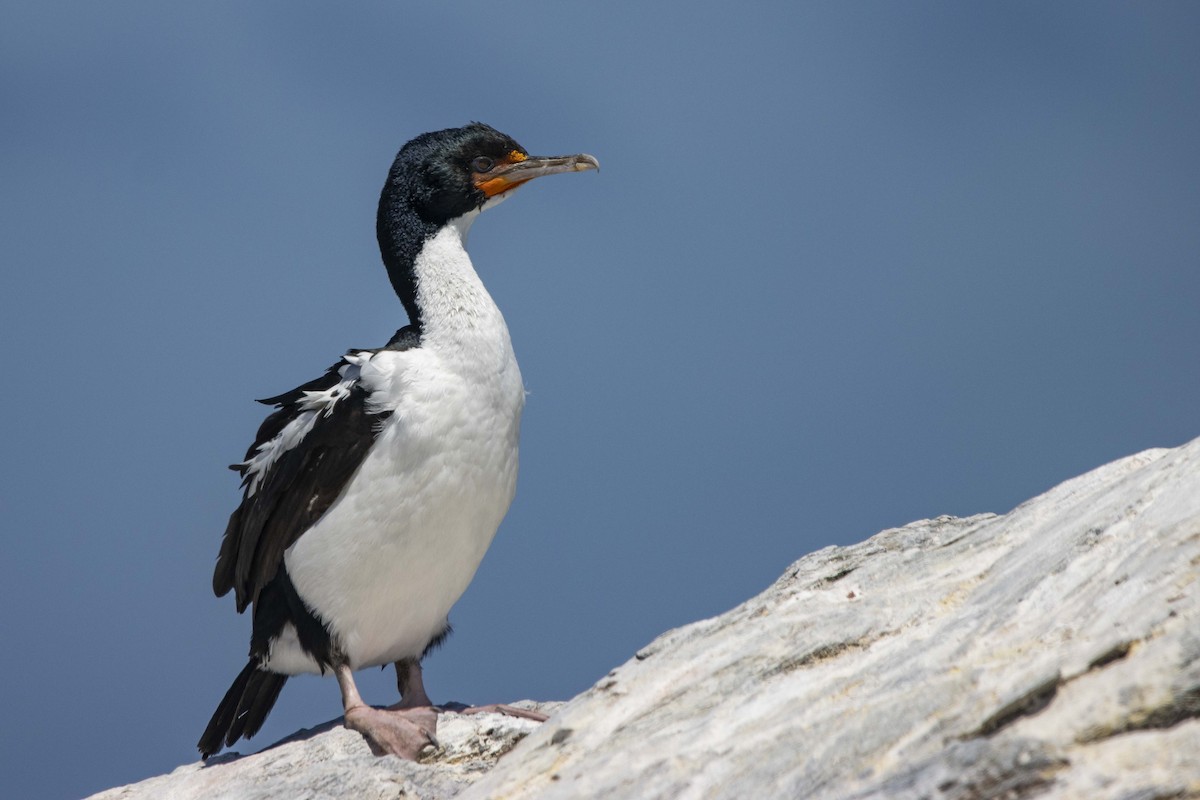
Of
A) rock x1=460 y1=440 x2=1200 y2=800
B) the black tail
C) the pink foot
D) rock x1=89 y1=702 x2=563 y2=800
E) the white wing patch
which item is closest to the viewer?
rock x1=460 y1=440 x2=1200 y2=800

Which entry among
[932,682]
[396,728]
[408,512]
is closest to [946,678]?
[932,682]

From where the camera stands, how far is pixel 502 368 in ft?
19.5

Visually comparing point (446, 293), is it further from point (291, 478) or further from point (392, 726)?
point (392, 726)

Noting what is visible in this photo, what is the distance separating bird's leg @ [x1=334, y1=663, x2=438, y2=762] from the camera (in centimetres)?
535

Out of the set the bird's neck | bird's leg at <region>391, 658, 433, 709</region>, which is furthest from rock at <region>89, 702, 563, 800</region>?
the bird's neck

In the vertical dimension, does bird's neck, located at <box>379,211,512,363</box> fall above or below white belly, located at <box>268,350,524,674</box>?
above

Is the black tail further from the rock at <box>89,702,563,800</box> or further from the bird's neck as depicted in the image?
the bird's neck

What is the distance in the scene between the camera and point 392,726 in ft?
17.8

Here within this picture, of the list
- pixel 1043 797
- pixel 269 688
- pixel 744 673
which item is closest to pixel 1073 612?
pixel 1043 797

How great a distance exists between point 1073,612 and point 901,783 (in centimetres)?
84

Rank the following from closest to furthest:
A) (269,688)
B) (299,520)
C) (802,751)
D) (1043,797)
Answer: (1043,797) < (802,751) < (299,520) < (269,688)

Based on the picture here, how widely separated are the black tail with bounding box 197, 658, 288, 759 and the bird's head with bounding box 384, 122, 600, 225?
93.9 inches

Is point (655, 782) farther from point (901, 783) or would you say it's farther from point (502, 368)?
point (502, 368)

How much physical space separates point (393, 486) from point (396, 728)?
104 centimetres
